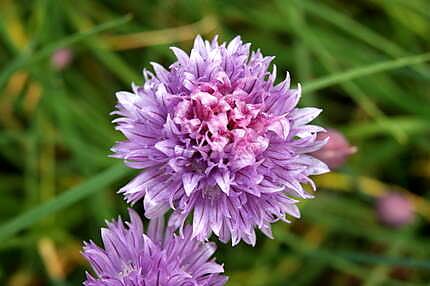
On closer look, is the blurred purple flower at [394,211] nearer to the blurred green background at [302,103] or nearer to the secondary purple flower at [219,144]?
the blurred green background at [302,103]

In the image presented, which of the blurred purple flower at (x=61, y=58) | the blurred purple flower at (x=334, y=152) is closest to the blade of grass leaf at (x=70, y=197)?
the blurred purple flower at (x=334, y=152)

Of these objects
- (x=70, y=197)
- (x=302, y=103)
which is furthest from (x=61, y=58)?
(x=70, y=197)

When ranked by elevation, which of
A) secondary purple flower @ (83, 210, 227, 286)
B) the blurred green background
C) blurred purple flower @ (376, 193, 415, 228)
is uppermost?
the blurred green background

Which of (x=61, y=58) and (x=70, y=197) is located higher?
(x=61, y=58)

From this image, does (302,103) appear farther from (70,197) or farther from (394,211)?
(70,197)

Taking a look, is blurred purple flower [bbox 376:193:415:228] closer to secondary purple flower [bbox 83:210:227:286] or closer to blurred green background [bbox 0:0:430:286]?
blurred green background [bbox 0:0:430:286]

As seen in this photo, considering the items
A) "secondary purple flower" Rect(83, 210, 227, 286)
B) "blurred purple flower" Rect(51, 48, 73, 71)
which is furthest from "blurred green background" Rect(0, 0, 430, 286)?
"secondary purple flower" Rect(83, 210, 227, 286)
